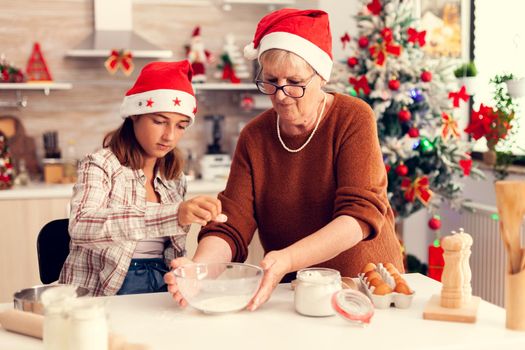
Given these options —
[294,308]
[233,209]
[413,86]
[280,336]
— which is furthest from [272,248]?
[413,86]

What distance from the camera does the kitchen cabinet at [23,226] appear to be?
11.8ft

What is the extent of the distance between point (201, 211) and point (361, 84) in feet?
6.71

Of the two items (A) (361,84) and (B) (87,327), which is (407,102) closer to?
(A) (361,84)

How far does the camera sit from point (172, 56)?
4.38 metres

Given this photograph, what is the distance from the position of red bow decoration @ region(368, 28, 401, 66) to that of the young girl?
142 centimetres

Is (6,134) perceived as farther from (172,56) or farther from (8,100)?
(172,56)

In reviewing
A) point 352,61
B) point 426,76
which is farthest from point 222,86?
point 426,76

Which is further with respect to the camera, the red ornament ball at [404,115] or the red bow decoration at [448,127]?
the red bow decoration at [448,127]

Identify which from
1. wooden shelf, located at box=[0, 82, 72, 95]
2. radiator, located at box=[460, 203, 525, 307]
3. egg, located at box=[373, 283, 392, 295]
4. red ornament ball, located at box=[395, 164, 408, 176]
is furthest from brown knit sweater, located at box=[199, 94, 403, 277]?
wooden shelf, located at box=[0, 82, 72, 95]

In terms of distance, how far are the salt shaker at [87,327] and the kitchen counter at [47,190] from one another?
262cm

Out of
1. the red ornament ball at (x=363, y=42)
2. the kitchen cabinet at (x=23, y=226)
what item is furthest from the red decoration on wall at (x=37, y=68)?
the red ornament ball at (x=363, y=42)

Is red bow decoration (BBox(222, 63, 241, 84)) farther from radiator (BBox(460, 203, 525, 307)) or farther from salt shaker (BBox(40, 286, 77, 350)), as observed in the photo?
salt shaker (BBox(40, 286, 77, 350))

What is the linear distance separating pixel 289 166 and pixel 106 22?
107 inches

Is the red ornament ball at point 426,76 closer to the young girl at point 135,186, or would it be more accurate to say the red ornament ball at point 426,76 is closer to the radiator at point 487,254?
the radiator at point 487,254
